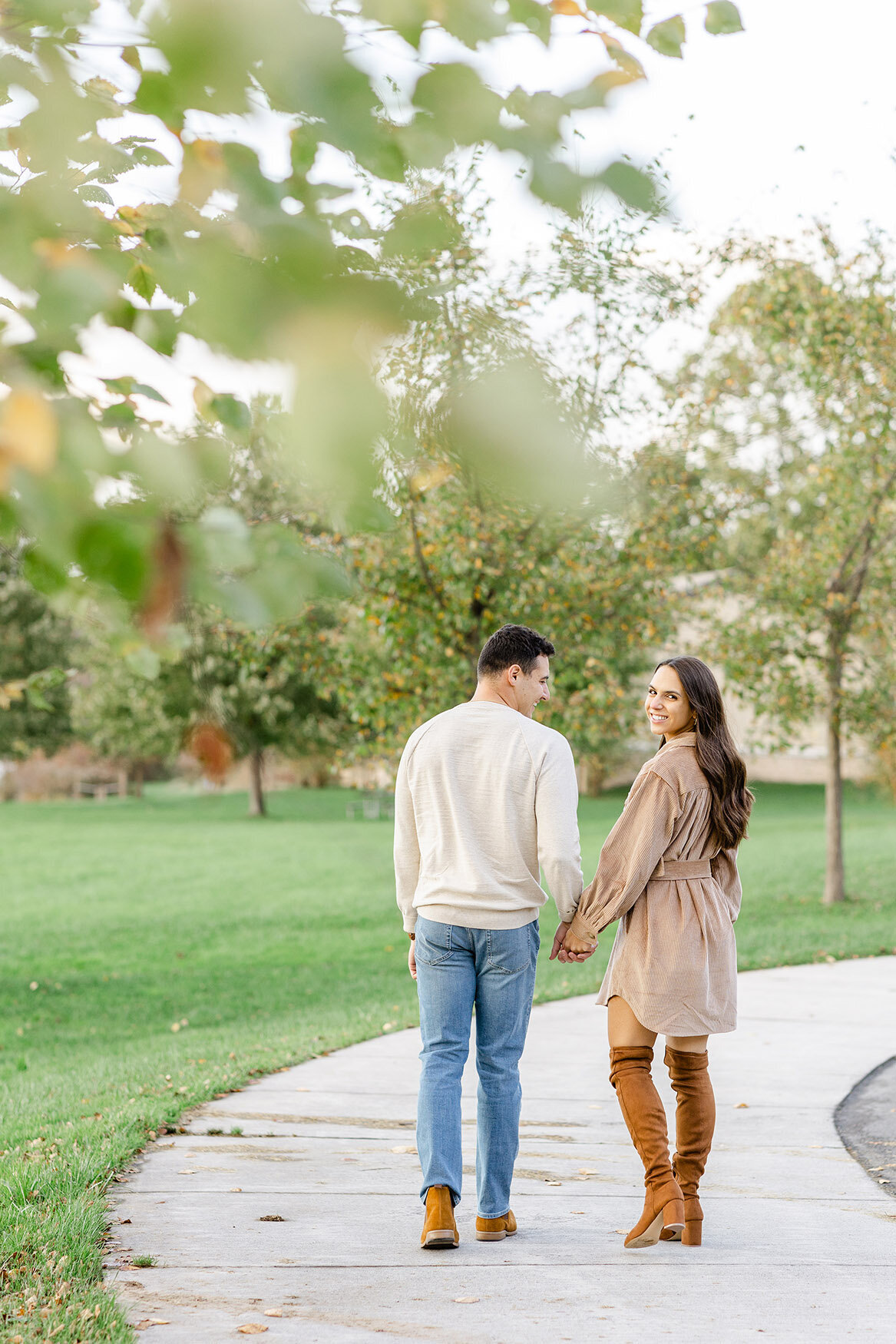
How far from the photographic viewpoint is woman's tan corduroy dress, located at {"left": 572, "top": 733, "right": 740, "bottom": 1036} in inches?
165

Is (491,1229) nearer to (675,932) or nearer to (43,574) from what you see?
(675,932)

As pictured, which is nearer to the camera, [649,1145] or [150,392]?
[150,392]

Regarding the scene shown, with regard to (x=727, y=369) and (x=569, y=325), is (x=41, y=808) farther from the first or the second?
(x=569, y=325)

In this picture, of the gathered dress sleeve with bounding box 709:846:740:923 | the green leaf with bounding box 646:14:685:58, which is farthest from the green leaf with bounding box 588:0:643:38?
the gathered dress sleeve with bounding box 709:846:740:923

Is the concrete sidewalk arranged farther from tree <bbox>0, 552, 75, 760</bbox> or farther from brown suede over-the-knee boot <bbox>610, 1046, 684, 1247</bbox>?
tree <bbox>0, 552, 75, 760</bbox>

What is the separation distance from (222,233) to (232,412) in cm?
20

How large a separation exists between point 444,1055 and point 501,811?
82 cm

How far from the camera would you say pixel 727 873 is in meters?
4.44

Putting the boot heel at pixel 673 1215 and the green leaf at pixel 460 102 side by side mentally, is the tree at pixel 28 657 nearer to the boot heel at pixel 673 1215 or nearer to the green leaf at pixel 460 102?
the boot heel at pixel 673 1215

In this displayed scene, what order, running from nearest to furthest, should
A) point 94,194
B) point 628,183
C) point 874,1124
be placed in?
point 628,183 → point 94,194 → point 874,1124

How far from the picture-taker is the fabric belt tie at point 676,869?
427 centimetres

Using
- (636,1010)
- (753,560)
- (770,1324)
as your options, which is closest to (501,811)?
(636,1010)

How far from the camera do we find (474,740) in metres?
4.28

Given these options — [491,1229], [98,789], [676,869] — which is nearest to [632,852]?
[676,869]
